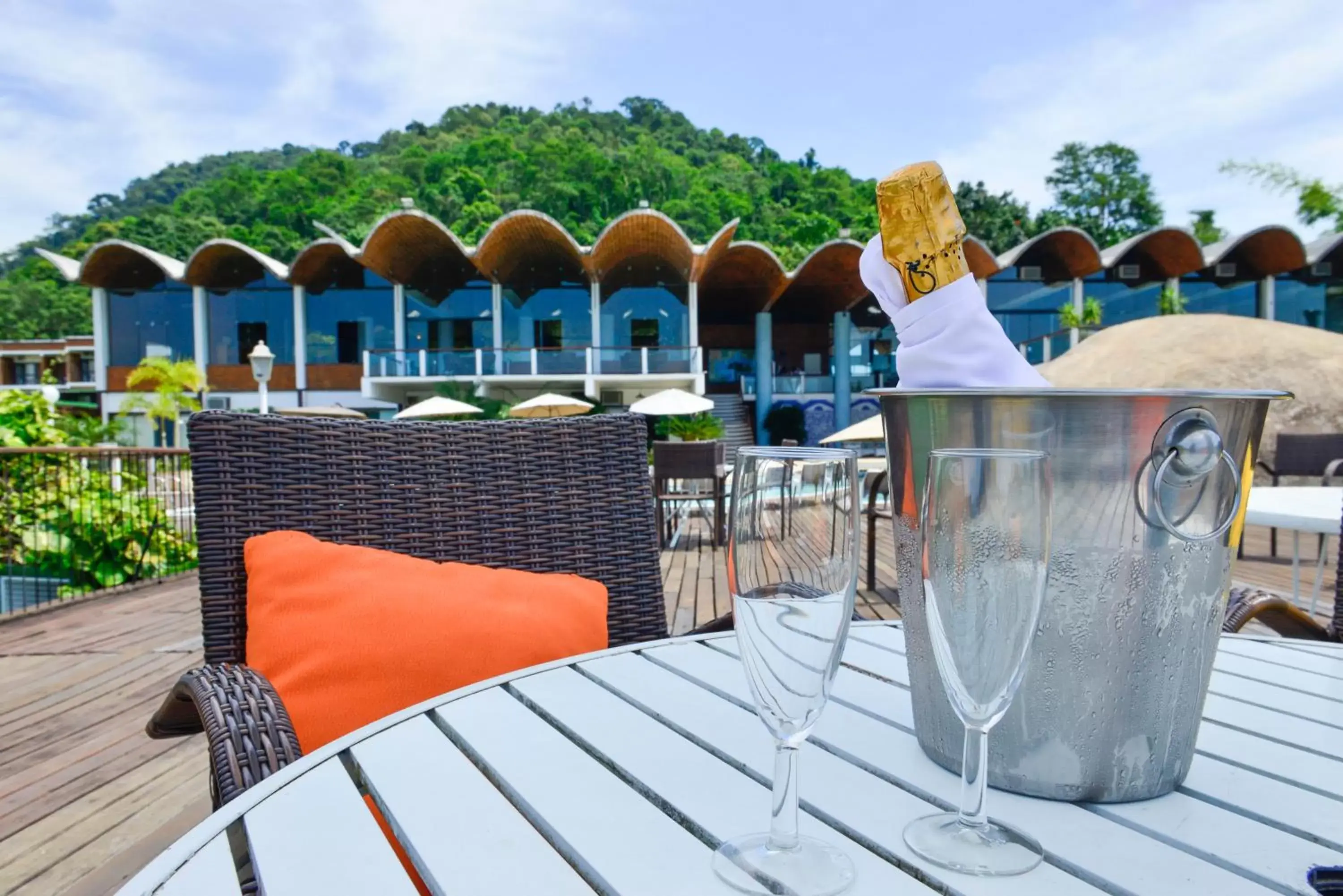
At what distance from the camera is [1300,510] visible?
103 inches

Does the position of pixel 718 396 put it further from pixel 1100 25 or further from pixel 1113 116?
pixel 1113 116

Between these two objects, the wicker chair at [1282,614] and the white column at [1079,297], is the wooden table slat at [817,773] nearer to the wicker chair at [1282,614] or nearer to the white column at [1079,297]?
the wicker chair at [1282,614]

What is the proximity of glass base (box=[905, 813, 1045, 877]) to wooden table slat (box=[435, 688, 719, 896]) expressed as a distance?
0.48 ft

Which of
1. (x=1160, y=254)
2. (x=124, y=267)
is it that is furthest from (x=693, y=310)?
(x=124, y=267)

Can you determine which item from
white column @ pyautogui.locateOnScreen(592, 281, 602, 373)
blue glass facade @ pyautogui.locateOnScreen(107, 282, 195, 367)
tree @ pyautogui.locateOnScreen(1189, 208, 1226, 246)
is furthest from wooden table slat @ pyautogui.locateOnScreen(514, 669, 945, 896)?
tree @ pyautogui.locateOnScreen(1189, 208, 1226, 246)

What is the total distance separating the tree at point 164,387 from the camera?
20.0 metres

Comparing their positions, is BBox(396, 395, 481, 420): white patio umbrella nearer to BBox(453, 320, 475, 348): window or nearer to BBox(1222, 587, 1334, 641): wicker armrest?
BBox(453, 320, 475, 348): window

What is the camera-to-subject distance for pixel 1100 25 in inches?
842

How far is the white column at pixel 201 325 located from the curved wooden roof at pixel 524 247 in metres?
8.33

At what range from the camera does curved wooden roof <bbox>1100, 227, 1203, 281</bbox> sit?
20.0 metres

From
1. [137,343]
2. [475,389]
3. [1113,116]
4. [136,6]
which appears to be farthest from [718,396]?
[136,6]

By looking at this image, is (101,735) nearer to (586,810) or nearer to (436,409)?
(586,810)

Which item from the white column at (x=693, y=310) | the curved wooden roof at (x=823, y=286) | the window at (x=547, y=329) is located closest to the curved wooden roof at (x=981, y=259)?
the curved wooden roof at (x=823, y=286)

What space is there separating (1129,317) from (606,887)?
2541 cm
